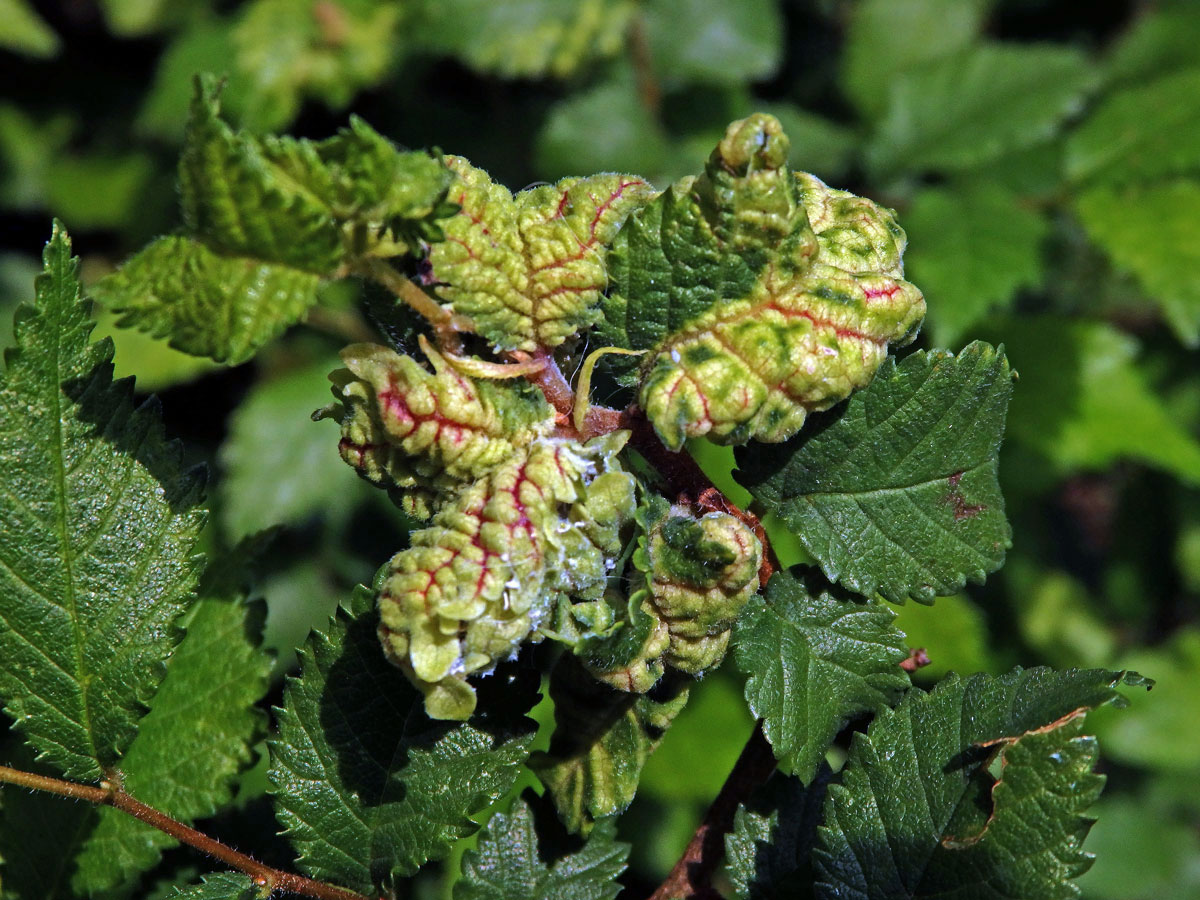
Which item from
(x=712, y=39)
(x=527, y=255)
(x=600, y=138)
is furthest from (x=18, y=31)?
(x=527, y=255)

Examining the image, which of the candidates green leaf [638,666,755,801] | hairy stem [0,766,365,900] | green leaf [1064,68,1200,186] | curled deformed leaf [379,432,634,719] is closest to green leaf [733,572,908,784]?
curled deformed leaf [379,432,634,719]

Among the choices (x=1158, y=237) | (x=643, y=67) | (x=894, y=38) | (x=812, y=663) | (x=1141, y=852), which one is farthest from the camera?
(x=1141, y=852)

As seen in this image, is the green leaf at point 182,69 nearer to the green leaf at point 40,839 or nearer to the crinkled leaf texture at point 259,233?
the green leaf at point 40,839

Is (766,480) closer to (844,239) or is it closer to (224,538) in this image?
(844,239)

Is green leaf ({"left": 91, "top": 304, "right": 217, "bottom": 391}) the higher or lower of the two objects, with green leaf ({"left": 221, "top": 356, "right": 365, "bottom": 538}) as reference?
Result: higher

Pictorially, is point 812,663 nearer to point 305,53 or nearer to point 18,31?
point 305,53

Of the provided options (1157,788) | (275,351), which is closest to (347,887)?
(275,351)

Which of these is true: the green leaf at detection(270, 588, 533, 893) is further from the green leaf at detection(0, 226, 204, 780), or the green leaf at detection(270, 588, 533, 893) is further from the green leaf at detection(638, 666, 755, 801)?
the green leaf at detection(638, 666, 755, 801)
